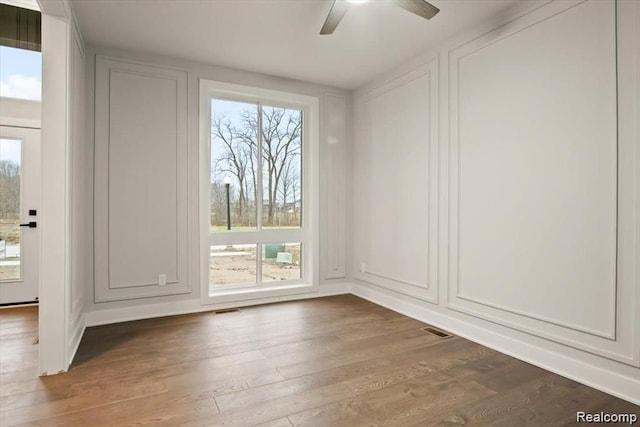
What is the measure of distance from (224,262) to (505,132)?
313 centimetres

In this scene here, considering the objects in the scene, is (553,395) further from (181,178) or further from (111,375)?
(181,178)

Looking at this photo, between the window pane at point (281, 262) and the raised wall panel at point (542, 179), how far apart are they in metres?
1.98

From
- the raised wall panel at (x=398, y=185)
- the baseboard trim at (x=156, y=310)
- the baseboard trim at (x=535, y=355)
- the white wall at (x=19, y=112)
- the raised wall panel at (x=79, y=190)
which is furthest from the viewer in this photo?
the white wall at (x=19, y=112)

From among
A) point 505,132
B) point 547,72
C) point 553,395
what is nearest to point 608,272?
point 553,395

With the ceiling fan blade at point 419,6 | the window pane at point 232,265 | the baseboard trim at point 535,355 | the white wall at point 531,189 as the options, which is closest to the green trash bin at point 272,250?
the window pane at point 232,265

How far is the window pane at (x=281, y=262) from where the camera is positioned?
14.5 ft

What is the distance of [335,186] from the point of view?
4.71 m

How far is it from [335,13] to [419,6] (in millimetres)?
559

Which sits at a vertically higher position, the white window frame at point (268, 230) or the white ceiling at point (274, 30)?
the white ceiling at point (274, 30)

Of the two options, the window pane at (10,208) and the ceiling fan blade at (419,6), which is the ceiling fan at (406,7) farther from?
the window pane at (10,208)

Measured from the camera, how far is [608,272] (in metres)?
2.21

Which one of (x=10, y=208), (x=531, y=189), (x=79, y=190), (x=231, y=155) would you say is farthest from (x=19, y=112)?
(x=531, y=189)

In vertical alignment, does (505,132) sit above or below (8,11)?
below

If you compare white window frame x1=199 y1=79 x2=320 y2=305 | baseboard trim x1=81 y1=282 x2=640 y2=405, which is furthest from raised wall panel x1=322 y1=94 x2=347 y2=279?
baseboard trim x1=81 y1=282 x2=640 y2=405
